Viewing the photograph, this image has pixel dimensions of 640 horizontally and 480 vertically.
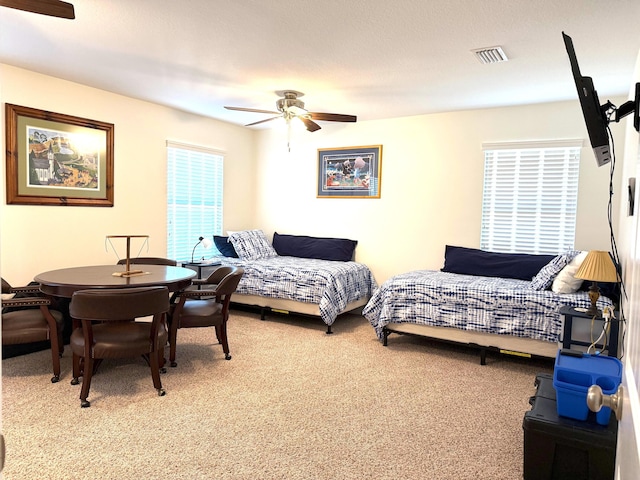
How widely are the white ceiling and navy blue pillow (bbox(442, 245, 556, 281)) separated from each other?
1.62 metres

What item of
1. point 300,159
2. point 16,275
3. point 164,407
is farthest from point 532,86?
point 16,275

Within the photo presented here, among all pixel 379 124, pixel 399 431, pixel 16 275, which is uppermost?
pixel 379 124

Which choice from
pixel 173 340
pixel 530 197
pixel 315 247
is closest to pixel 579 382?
pixel 173 340

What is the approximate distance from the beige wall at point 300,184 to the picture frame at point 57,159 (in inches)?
3.9

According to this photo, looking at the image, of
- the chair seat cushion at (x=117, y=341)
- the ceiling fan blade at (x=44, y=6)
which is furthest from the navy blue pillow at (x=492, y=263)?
the ceiling fan blade at (x=44, y=6)

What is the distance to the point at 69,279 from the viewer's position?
3.35 meters

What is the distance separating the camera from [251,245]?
6.02 metres

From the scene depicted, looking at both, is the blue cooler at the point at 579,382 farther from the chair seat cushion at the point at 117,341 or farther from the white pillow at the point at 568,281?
the chair seat cushion at the point at 117,341

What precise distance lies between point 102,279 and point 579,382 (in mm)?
3190

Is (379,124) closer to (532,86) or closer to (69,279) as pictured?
(532,86)

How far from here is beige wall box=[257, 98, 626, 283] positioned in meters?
4.67

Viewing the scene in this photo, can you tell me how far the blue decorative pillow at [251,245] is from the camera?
5891mm

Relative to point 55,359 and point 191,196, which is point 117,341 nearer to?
point 55,359

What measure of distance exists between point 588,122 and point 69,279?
3449 millimetres
